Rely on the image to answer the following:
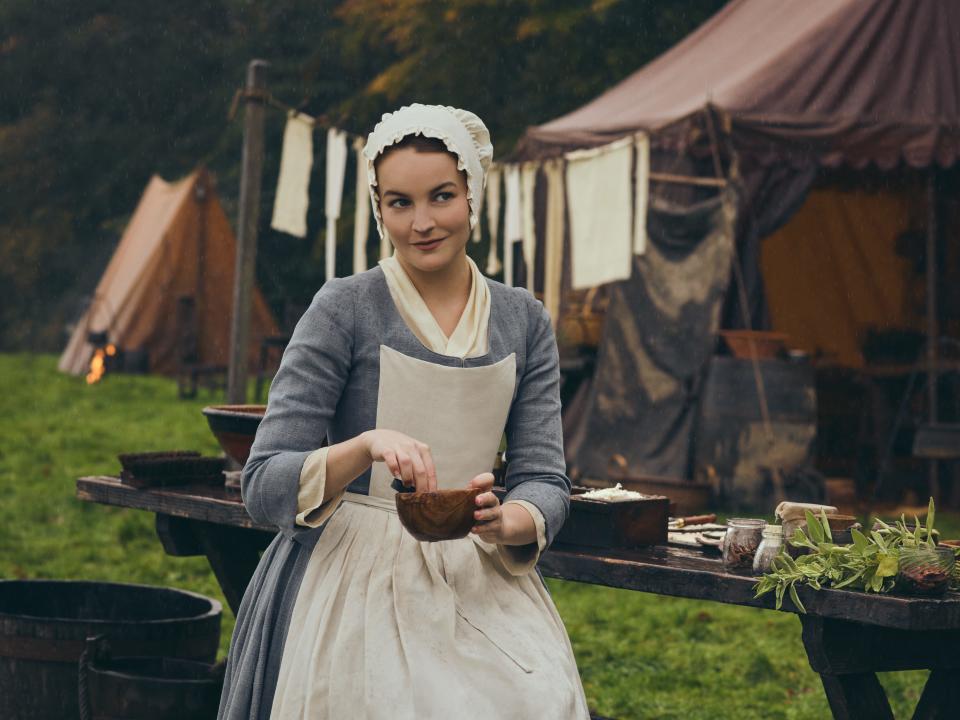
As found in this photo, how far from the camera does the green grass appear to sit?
200 inches

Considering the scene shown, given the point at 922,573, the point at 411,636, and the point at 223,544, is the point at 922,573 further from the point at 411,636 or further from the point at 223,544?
the point at 223,544

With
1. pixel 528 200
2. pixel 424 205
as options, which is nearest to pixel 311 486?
pixel 424 205

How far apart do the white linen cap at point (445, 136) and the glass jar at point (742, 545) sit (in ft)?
2.65

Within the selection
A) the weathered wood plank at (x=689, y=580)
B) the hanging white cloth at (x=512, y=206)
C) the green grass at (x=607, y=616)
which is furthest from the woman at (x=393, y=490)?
the hanging white cloth at (x=512, y=206)

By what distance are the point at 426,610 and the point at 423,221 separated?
25.3 inches

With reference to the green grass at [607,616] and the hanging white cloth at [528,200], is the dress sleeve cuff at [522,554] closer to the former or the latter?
the green grass at [607,616]

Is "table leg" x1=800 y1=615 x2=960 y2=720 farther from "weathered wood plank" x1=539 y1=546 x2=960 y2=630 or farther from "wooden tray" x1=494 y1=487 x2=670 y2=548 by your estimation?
"wooden tray" x1=494 y1=487 x2=670 y2=548

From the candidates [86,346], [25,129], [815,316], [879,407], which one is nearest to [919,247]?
[815,316]

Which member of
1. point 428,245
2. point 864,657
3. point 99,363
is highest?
point 428,245

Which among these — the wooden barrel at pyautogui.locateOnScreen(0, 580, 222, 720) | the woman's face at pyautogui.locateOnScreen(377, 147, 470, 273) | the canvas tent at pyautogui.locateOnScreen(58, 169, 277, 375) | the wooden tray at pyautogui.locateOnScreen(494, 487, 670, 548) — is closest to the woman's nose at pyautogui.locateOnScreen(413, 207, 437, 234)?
the woman's face at pyautogui.locateOnScreen(377, 147, 470, 273)

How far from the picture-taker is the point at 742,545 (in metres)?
2.84

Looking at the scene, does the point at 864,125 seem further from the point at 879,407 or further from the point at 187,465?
the point at 187,465

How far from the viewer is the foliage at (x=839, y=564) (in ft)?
8.52

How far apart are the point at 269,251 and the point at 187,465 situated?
18.8 m
